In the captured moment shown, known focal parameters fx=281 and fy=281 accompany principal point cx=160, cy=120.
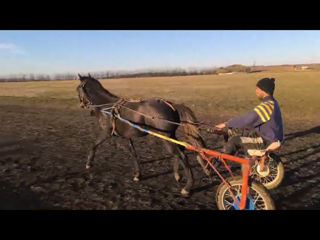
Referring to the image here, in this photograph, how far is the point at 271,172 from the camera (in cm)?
668

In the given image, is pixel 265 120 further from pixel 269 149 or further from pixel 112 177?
pixel 112 177

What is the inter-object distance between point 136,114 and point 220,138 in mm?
5939

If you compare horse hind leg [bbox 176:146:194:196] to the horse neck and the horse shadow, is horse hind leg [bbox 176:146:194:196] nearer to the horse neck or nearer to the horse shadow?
the horse neck

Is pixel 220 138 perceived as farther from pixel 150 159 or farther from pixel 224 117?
pixel 224 117

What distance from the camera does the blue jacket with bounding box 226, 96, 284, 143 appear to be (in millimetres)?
4727

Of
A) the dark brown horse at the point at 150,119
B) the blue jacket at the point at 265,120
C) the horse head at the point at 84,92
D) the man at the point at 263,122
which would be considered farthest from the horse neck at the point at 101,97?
the blue jacket at the point at 265,120

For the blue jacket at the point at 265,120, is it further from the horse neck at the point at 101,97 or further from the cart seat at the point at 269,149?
the horse neck at the point at 101,97

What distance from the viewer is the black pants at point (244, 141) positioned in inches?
206

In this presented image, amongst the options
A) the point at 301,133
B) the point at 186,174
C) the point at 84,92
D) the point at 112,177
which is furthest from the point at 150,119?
the point at 301,133

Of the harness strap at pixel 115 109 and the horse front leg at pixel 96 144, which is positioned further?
the horse front leg at pixel 96 144

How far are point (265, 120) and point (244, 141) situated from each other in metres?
0.77

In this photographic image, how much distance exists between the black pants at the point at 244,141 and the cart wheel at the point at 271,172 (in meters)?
0.67

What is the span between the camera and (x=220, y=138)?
11.8 m

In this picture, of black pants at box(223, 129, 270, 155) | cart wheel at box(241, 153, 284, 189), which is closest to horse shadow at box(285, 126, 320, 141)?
cart wheel at box(241, 153, 284, 189)
